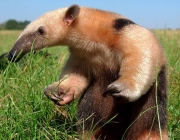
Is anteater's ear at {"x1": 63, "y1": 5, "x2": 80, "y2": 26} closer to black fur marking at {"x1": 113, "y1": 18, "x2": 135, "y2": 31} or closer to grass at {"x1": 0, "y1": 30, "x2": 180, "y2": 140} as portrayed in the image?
black fur marking at {"x1": 113, "y1": 18, "x2": 135, "y2": 31}

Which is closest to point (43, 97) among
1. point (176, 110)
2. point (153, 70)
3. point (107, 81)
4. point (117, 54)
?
point (107, 81)

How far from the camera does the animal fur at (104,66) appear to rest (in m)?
3.77

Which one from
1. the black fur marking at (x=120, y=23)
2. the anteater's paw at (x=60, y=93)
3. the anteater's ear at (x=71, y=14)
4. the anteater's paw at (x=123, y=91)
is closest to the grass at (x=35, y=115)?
the anteater's paw at (x=60, y=93)

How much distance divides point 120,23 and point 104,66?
20.3 inches

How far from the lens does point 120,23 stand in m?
3.97

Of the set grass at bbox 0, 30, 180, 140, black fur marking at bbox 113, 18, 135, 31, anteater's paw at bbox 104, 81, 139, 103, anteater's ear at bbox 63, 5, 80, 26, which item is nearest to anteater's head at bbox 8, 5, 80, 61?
anteater's ear at bbox 63, 5, 80, 26

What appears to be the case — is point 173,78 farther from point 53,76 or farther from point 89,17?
point 89,17

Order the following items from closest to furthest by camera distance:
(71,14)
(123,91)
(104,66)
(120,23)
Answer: (123,91)
(120,23)
(104,66)
(71,14)

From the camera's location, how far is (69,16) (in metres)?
4.23

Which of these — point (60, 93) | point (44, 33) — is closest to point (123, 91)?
point (60, 93)

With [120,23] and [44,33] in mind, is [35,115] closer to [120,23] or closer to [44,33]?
[44,33]

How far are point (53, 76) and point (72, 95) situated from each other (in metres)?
1.47

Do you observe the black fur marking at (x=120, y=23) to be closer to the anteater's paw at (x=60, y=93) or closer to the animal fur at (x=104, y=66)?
the animal fur at (x=104, y=66)

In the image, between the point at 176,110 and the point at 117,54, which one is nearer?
the point at 117,54
